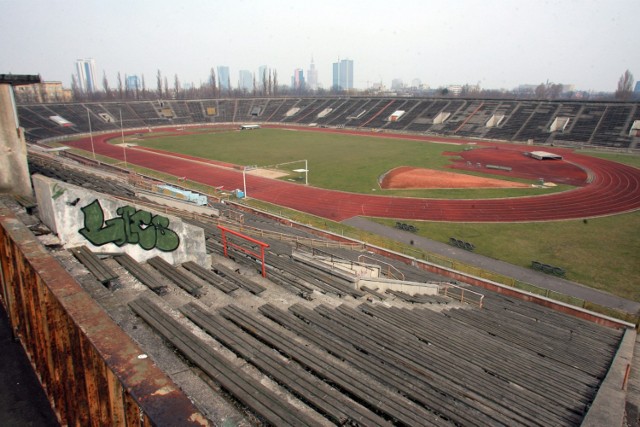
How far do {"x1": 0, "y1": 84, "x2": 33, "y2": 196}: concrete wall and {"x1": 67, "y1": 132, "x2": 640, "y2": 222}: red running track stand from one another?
74.2 ft

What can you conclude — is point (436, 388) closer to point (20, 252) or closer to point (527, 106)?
point (20, 252)

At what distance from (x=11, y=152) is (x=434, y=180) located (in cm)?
4170

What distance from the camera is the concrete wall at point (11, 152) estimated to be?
1728 centimetres

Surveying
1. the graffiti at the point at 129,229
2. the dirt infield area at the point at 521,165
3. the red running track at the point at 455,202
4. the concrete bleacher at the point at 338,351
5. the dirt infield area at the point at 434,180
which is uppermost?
the graffiti at the point at 129,229

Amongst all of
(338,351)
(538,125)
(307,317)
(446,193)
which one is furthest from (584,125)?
(338,351)

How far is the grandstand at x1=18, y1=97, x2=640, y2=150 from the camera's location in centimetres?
7650

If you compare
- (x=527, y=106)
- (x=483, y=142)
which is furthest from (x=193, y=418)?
(x=527, y=106)

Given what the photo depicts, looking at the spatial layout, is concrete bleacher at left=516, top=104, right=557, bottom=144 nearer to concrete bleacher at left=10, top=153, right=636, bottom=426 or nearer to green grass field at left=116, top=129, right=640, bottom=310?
green grass field at left=116, top=129, right=640, bottom=310

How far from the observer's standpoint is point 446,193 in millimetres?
42969

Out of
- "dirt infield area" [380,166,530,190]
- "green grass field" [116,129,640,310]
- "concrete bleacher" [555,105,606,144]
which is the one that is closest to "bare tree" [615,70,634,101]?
"concrete bleacher" [555,105,606,144]

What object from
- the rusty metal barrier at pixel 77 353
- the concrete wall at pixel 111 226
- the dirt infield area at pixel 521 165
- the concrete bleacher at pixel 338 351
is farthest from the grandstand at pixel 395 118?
the rusty metal barrier at pixel 77 353

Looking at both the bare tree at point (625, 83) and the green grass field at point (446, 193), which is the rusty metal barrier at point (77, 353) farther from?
the bare tree at point (625, 83)

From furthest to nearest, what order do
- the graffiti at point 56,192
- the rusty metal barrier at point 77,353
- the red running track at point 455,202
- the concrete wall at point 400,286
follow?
the red running track at point 455,202 → the concrete wall at point 400,286 → the graffiti at point 56,192 → the rusty metal barrier at point 77,353

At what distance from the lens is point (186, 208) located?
1078 inches
